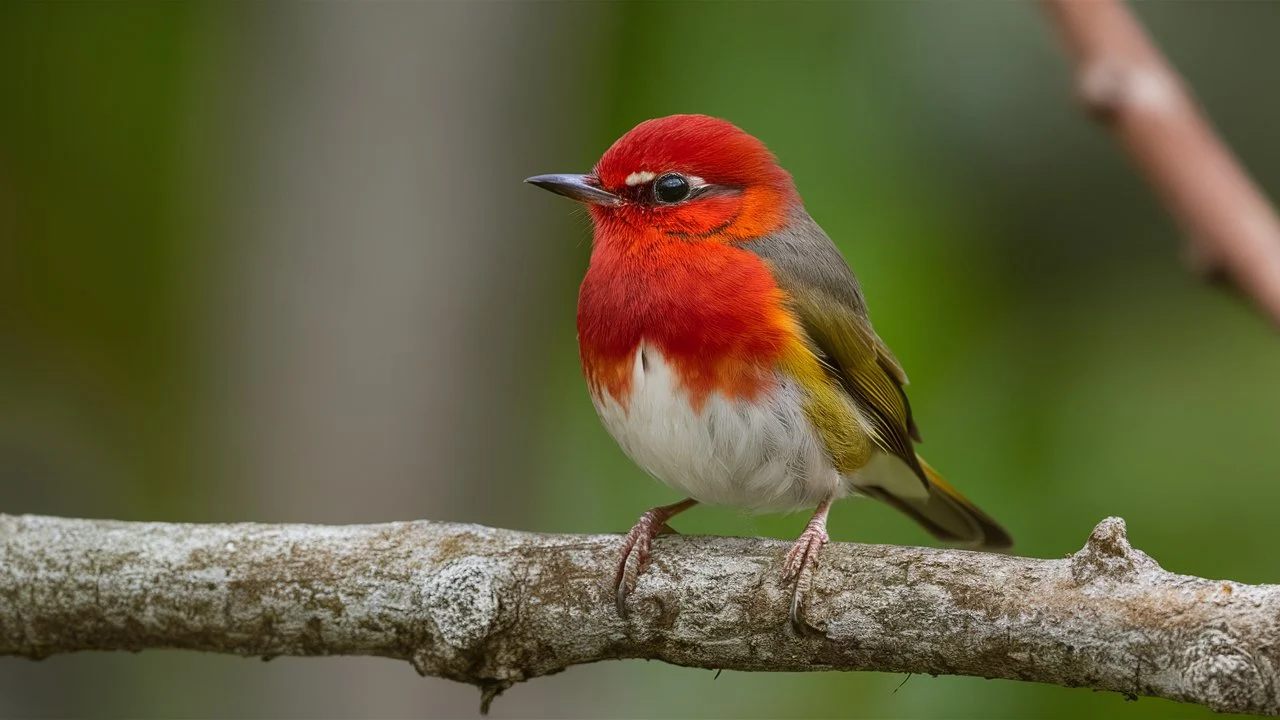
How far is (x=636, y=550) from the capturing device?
320 cm

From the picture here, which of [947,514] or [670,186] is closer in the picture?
[670,186]

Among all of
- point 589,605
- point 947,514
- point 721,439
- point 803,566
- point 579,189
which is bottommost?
point 947,514

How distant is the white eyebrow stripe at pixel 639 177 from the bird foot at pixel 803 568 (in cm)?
120

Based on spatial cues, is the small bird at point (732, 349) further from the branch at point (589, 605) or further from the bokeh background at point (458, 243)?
the bokeh background at point (458, 243)

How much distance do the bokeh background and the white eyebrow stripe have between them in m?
1.10

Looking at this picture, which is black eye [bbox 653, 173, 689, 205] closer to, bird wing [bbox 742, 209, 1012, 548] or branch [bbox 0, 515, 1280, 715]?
bird wing [bbox 742, 209, 1012, 548]

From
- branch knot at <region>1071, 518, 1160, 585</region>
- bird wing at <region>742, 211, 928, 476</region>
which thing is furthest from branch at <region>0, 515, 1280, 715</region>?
bird wing at <region>742, 211, 928, 476</region>

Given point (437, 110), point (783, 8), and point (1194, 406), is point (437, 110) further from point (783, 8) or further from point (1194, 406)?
point (1194, 406)

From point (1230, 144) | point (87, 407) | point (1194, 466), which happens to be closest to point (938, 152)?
point (1230, 144)

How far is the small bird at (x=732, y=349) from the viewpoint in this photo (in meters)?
3.49

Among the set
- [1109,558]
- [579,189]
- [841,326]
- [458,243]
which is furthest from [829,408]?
[458,243]

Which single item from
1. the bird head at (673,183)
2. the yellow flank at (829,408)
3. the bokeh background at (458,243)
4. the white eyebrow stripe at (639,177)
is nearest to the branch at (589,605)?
the yellow flank at (829,408)

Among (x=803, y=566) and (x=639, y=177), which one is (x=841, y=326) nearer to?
(x=639, y=177)

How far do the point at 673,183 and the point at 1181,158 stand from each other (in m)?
2.45
